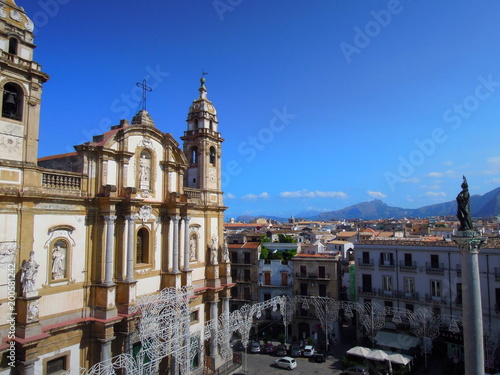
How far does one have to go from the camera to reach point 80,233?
693 inches

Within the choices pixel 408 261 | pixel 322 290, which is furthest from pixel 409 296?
pixel 322 290

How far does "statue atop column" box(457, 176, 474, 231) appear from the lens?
14594 mm

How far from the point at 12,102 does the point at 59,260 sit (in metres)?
7.05

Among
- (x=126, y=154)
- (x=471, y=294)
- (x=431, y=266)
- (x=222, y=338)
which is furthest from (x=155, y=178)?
(x=431, y=266)

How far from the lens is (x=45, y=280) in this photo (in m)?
15.9

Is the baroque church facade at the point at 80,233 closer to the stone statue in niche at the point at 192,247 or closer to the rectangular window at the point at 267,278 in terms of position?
the stone statue in niche at the point at 192,247

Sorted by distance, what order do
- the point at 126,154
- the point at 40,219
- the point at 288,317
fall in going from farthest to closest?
1. the point at 288,317
2. the point at 126,154
3. the point at 40,219

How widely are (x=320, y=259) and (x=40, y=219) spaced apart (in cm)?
2568

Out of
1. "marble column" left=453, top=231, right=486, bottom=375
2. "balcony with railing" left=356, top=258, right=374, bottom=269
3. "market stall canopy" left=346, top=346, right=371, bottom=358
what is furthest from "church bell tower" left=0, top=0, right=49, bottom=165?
"balcony with railing" left=356, top=258, right=374, bottom=269

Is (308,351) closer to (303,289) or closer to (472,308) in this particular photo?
(303,289)

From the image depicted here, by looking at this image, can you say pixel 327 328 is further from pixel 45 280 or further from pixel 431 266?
pixel 45 280

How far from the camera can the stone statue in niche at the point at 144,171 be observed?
21239mm

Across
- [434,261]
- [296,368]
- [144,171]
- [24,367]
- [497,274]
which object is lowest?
[296,368]

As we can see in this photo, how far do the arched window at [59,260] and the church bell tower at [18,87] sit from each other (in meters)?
3.81
